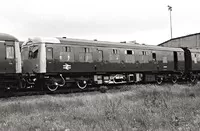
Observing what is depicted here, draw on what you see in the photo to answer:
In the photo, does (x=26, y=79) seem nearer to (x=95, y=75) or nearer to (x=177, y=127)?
(x=95, y=75)

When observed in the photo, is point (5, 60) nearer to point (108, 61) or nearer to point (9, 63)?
point (9, 63)

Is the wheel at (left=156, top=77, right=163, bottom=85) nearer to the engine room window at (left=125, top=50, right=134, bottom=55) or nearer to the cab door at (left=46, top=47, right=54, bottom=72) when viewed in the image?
the engine room window at (left=125, top=50, right=134, bottom=55)

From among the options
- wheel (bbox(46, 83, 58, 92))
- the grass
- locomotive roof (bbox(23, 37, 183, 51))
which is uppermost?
locomotive roof (bbox(23, 37, 183, 51))

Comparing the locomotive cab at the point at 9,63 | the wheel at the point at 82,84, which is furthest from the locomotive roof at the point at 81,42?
the wheel at the point at 82,84

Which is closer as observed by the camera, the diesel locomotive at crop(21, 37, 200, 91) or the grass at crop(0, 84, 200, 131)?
the grass at crop(0, 84, 200, 131)

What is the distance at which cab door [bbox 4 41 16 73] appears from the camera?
14562 mm

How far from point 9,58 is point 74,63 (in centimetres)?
410

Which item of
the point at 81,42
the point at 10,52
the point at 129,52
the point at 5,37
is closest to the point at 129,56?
the point at 129,52

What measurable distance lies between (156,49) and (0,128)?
18.2m

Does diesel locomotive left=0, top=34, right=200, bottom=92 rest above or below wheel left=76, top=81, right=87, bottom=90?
above

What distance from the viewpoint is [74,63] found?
1741 centimetres

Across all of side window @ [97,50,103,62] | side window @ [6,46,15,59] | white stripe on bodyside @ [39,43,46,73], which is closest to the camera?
side window @ [6,46,15,59]

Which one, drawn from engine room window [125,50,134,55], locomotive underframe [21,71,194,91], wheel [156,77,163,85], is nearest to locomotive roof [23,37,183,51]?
engine room window [125,50,134,55]

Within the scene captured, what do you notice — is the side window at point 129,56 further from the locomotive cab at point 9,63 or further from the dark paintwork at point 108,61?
the locomotive cab at point 9,63
